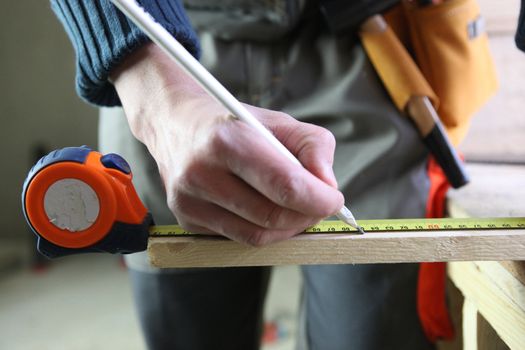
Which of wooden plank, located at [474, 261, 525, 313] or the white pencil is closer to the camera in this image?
the white pencil

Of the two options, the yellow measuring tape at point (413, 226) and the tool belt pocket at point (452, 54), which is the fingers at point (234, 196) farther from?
the tool belt pocket at point (452, 54)

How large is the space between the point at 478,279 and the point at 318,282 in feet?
0.70

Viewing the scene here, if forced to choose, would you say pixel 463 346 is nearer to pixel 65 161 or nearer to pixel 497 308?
→ pixel 497 308

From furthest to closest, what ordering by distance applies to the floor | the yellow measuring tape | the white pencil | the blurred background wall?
the blurred background wall, the floor, the yellow measuring tape, the white pencil

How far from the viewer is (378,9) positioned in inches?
27.2

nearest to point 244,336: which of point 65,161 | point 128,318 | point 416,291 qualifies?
point 416,291

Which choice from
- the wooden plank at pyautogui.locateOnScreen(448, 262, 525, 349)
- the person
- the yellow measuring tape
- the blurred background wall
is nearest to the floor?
the blurred background wall

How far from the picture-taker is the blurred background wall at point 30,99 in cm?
216

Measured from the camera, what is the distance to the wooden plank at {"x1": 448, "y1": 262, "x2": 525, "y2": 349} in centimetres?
53

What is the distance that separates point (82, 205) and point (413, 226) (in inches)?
11.9

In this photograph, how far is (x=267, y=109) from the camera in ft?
1.85

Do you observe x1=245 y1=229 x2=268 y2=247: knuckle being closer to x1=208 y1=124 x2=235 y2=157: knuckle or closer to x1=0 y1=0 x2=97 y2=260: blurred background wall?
x1=208 y1=124 x2=235 y2=157: knuckle

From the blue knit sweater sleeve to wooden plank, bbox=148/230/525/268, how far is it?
19cm

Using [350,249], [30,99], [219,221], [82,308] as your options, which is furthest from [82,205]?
[30,99]
